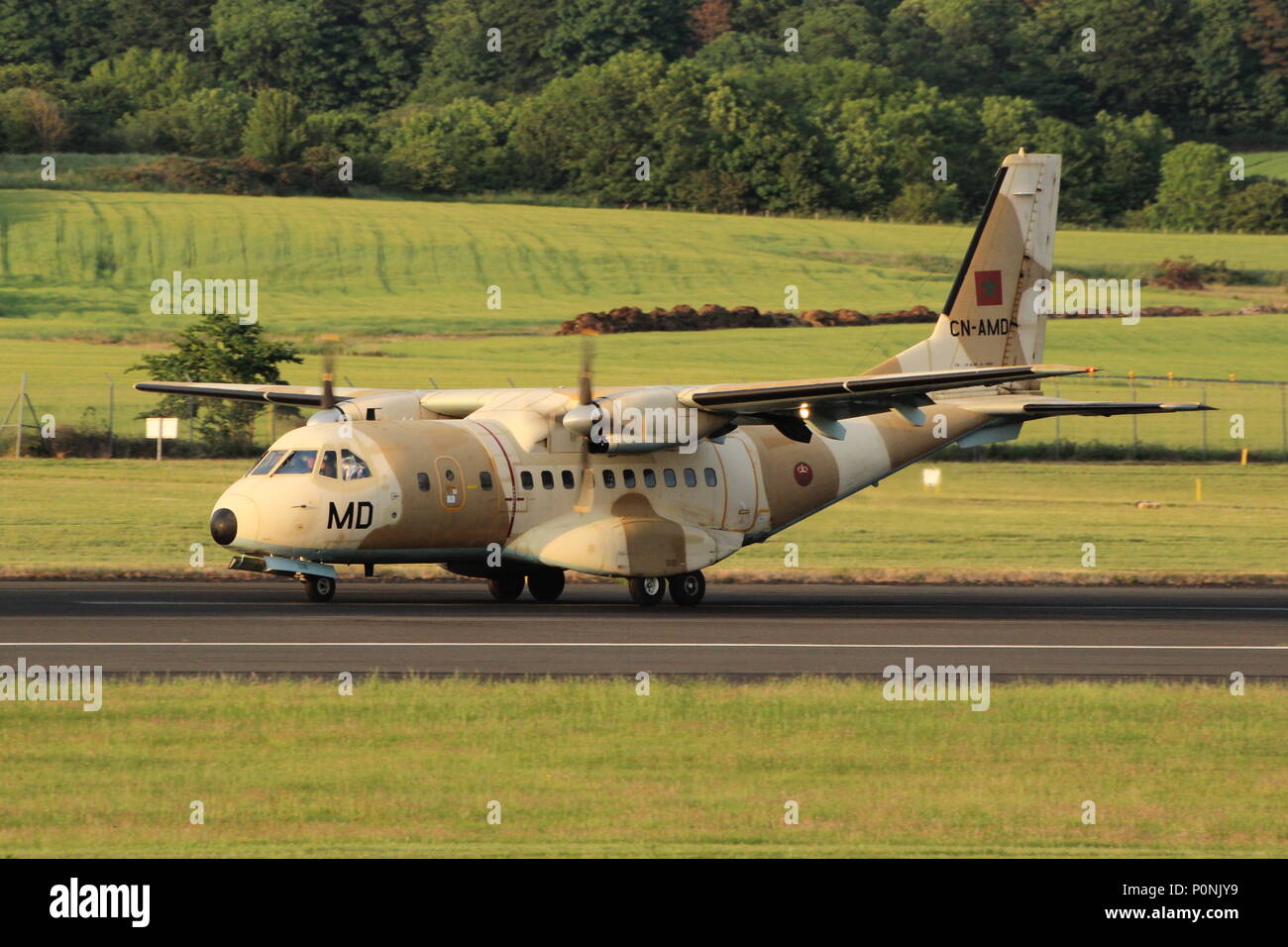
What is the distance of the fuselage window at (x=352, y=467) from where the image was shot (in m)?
26.8

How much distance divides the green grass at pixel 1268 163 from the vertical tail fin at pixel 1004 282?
93.7 m

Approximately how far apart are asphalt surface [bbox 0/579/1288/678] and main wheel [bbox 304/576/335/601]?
0.36 metres

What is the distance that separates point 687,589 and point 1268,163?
4437 inches

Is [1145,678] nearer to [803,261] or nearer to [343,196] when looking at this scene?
[803,261]

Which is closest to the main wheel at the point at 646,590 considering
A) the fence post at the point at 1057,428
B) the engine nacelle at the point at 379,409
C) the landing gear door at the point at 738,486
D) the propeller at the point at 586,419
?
the propeller at the point at 586,419

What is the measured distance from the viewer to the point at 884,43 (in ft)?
507

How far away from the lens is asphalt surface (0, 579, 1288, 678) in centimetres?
2098

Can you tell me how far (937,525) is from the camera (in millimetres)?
45375

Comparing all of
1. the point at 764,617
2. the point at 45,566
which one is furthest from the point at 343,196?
the point at 764,617

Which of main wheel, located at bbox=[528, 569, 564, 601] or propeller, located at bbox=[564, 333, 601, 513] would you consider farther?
main wheel, located at bbox=[528, 569, 564, 601]

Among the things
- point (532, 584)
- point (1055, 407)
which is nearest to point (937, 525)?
point (1055, 407)

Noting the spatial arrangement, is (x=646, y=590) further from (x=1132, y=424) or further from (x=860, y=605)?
(x=1132, y=424)

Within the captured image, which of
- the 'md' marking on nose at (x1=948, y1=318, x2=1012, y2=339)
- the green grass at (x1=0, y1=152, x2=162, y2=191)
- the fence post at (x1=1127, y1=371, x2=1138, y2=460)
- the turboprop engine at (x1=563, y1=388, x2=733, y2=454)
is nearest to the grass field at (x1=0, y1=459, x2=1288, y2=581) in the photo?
the fence post at (x1=1127, y1=371, x2=1138, y2=460)

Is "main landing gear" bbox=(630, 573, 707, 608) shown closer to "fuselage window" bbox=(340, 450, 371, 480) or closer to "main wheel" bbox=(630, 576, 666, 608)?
"main wheel" bbox=(630, 576, 666, 608)
